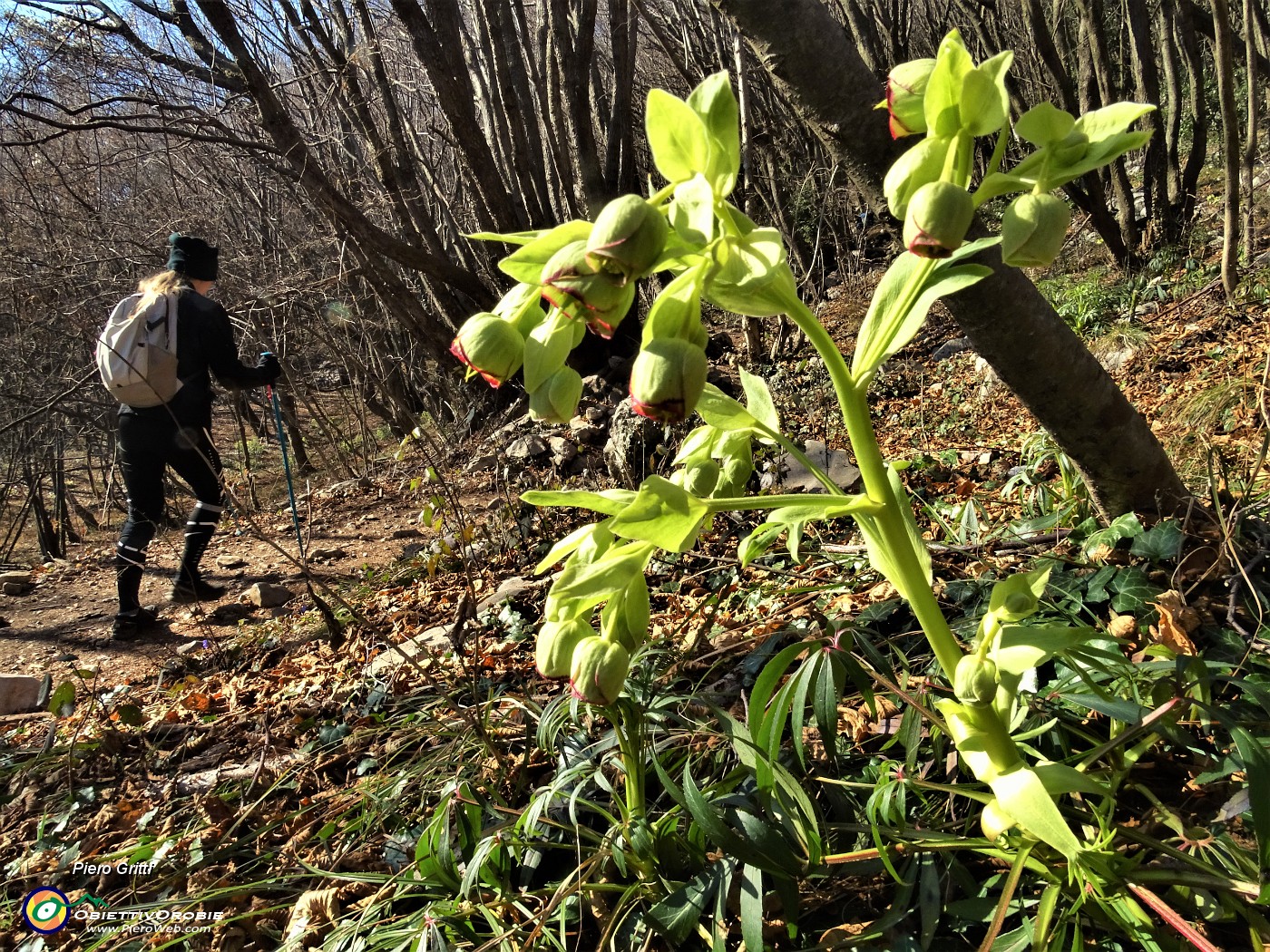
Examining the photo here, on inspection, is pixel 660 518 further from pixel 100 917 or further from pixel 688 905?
pixel 100 917

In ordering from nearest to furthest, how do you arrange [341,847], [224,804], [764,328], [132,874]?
1. [341,847]
2. [132,874]
3. [224,804]
4. [764,328]

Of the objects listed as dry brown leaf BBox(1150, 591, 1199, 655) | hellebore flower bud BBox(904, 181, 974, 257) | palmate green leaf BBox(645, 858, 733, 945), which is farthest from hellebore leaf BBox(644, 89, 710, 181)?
dry brown leaf BBox(1150, 591, 1199, 655)

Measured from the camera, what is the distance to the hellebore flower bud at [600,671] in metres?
0.85

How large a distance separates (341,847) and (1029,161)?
5.22 feet

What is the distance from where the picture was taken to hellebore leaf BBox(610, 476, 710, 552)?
77 centimetres

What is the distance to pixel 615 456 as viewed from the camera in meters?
3.60

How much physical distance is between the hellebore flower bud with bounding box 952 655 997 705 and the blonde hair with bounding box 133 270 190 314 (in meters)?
4.18

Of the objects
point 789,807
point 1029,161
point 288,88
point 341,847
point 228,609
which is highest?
point 288,88

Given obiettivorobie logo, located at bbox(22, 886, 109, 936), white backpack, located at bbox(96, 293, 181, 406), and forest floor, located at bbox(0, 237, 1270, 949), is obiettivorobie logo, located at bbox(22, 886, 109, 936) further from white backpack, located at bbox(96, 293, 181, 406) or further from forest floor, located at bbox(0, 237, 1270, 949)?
white backpack, located at bbox(96, 293, 181, 406)

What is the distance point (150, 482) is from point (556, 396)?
3978 millimetres

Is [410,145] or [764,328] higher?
[410,145]

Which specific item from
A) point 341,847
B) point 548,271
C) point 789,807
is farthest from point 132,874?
point 548,271

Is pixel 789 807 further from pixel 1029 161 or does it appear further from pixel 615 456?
pixel 615 456

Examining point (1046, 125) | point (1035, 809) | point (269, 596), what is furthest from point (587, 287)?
point (269, 596)
